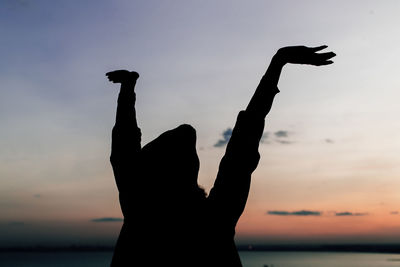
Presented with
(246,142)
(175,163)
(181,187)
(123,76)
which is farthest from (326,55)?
(123,76)

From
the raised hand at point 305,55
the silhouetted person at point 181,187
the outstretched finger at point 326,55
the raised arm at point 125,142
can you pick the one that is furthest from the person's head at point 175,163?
the outstretched finger at point 326,55

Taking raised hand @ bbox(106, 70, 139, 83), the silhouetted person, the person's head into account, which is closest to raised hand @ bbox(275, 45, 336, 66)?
the silhouetted person

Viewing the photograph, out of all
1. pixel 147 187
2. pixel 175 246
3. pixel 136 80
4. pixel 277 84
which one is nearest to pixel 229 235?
pixel 175 246

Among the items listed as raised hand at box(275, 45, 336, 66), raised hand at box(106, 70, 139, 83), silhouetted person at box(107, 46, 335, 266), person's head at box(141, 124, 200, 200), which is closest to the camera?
silhouetted person at box(107, 46, 335, 266)

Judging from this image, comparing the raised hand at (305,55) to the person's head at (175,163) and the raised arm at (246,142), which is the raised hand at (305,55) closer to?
the raised arm at (246,142)

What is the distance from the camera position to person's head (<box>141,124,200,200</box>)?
5312 mm

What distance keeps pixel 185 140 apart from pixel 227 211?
104cm

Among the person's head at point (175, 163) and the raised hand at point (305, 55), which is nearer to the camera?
the raised hand at point (305, 55)

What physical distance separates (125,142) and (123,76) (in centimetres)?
92

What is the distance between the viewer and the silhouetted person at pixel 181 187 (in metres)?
5.00

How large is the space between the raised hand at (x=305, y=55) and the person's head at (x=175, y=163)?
1.51 m

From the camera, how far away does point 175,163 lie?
17.4ft

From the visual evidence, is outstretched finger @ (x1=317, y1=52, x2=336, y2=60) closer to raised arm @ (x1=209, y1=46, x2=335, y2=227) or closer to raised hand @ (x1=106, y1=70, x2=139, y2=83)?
raised arm @ (x1=209, y1=46, x2=335, y2=227)

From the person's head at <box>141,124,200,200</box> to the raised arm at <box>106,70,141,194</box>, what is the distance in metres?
0.19
